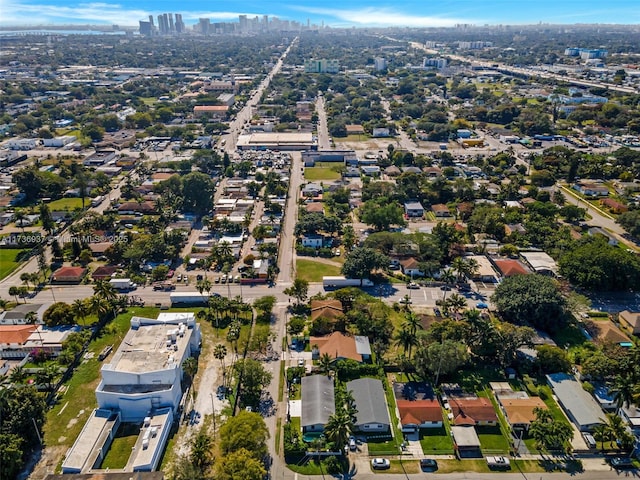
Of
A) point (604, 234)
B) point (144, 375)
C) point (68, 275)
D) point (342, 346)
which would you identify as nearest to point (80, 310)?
point (68, 275)

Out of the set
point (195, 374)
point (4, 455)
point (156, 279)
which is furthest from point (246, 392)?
point (156, 279)

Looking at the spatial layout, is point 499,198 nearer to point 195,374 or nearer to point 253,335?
point 253,335

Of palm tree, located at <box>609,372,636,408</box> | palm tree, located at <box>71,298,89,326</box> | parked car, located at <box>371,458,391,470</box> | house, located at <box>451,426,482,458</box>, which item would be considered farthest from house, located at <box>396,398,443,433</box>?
palm tree, located at <box>71,298,89,326</box>

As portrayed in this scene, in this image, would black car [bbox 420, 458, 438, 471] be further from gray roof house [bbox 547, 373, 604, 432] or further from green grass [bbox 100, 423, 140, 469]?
green grass [bbox 100, 423, 140, 469]

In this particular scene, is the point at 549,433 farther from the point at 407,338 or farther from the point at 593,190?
the point at 593,190

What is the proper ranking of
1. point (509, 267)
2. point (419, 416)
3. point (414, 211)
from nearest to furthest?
point (419, 416) < point (509, 267) < point (414, 211)

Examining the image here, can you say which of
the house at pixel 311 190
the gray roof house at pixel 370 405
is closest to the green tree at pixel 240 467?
the gray roof house at pixel 370 405
